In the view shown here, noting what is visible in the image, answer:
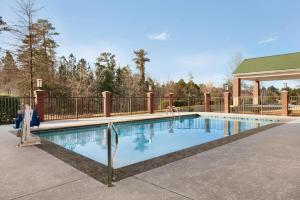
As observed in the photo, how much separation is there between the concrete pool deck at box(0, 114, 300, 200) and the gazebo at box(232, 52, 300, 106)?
50.4 feet

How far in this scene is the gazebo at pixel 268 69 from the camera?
18.8 meters

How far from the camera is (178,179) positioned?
312cm

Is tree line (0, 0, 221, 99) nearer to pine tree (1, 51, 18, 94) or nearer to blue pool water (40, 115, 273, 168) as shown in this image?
pine tree (1, 51, 18, 94)

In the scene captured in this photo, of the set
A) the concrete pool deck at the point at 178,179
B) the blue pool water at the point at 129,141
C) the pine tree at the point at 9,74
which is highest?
the pine tree at the point at 9,74

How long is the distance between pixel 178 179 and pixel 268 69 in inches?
787

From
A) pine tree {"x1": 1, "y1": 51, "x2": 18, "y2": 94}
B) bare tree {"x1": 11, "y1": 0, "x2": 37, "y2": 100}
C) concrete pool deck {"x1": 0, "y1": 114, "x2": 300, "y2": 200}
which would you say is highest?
bare tree {"x1": 11, "y1": 0, "x2": 37, "y2": 100}

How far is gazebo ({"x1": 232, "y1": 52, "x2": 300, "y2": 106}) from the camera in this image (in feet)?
61.8

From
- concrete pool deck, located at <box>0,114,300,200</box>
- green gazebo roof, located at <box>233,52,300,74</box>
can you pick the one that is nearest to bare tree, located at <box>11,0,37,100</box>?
concrete pool deck, located at <box>0,114,300,200</box>

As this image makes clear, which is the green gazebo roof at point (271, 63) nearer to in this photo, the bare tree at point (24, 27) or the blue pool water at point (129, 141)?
the blue pool water at point (129, 141)

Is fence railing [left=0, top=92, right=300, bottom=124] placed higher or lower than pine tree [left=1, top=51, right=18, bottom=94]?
lower

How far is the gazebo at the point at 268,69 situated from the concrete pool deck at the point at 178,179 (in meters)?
15.4

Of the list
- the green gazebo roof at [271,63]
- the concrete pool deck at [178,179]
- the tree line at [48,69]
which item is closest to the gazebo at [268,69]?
the green gazebo roof at [271,63]

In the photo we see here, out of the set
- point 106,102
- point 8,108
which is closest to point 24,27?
point 8,108

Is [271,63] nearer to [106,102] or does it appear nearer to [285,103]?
[285,103]
